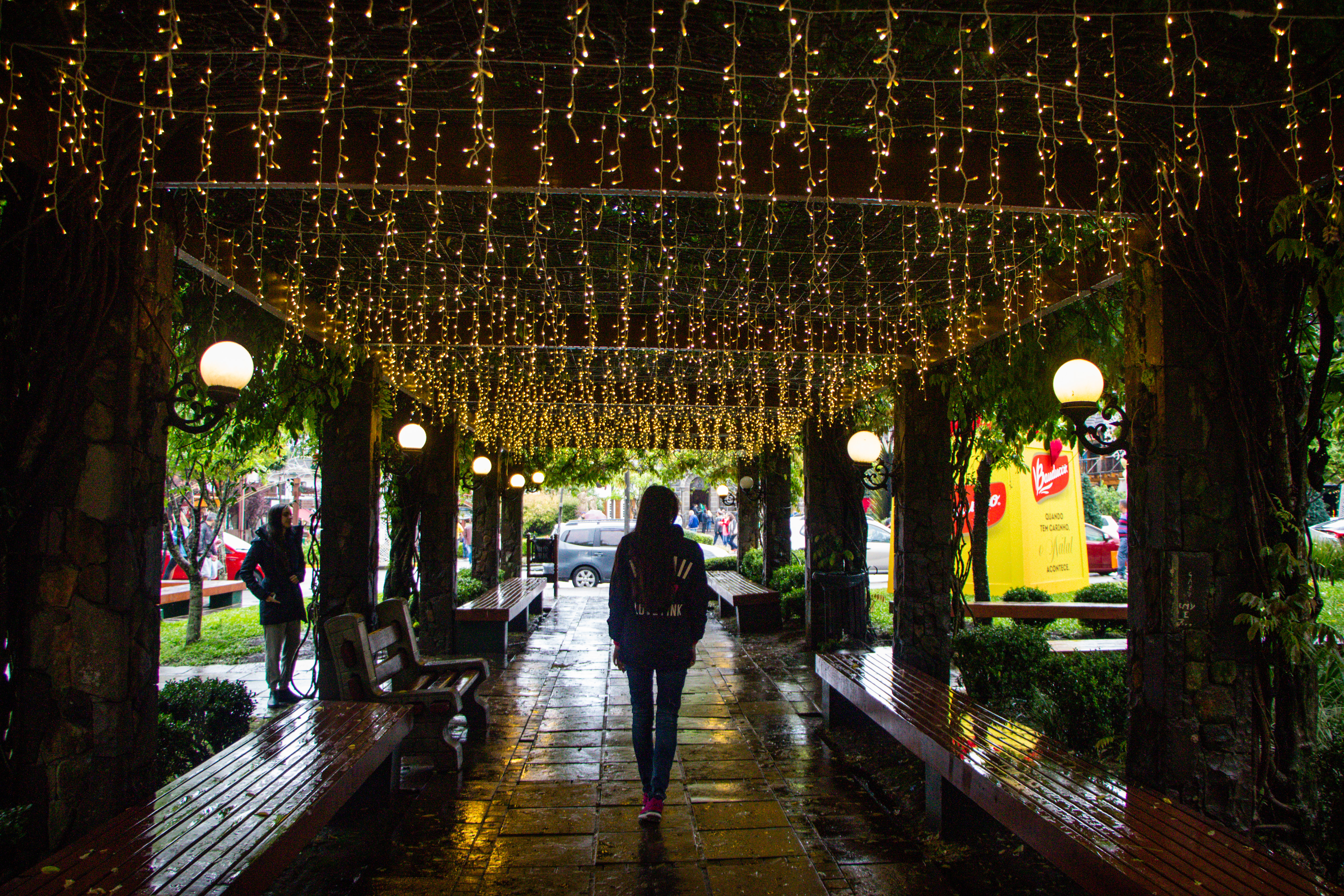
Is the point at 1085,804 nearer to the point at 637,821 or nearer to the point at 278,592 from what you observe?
the point at 637,821

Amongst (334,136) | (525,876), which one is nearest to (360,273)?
(334,136)

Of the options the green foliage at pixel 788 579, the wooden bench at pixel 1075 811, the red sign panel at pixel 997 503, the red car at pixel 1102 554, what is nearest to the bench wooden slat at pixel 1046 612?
the green foliage at pixel 788 579

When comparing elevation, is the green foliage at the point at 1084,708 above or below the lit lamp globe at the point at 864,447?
below

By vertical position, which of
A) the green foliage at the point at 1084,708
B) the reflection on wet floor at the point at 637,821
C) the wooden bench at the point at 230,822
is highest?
the wooden bench at the point at 230,822

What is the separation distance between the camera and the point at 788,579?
10125 mm

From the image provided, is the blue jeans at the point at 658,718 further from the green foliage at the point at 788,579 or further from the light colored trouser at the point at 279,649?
the green foliage at the point at 788,579

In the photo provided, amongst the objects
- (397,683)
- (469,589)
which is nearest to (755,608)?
(469,589)

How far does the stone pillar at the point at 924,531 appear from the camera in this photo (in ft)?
18.1

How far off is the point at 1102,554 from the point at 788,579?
10284mm

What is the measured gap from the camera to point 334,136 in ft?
10.5

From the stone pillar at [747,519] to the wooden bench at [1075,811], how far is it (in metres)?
9.16

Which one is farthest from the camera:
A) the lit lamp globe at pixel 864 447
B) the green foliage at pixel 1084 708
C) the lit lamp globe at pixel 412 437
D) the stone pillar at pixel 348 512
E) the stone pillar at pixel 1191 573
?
the lit lamp globe at pixel 412 437

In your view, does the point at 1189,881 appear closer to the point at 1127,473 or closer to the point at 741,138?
the point at 1127,473

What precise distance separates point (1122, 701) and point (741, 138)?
12.0ft
